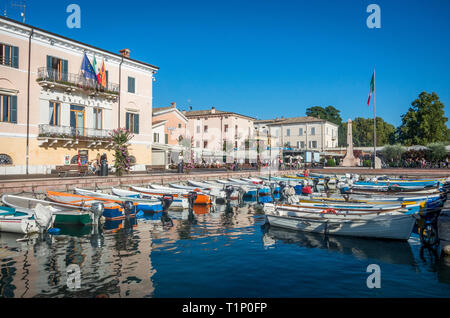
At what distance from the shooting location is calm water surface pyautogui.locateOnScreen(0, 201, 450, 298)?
753 cm

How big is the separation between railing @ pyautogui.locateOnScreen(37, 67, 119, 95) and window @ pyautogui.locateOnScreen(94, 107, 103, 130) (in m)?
1.91

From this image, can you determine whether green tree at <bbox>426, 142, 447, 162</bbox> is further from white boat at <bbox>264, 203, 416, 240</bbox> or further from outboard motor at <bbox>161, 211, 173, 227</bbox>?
outboard motor at <bbox>161, 211, 173, 227</bbox>

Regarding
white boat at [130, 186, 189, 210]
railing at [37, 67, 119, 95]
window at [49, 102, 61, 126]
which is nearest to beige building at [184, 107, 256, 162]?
railing at [37, 67, 119, 95]

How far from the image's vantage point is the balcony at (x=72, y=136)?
24.7 m

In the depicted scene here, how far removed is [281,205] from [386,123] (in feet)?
282

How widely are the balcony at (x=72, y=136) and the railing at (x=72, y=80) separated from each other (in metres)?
3.66

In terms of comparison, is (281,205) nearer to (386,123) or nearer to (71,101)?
(71,101)

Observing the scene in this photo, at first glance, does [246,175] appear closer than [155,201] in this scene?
No

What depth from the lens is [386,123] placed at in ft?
290

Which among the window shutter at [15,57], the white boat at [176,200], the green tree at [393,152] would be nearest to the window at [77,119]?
the window shutter at [15,57]

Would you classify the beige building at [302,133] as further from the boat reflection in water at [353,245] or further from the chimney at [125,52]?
the boat reflection in water at [353,245]

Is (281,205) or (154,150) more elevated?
(154,150)
